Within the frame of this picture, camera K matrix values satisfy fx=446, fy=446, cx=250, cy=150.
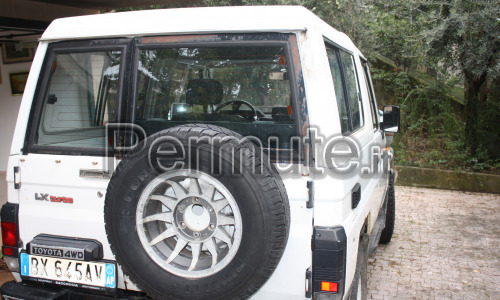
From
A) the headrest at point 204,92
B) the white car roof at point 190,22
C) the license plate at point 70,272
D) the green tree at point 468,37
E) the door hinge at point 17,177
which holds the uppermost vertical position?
the green tree at point 468,37

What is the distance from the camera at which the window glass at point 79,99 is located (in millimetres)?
2566

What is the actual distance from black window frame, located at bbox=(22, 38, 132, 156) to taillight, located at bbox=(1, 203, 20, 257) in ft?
1.12

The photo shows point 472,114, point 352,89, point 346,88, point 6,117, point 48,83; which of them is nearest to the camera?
point 48,83

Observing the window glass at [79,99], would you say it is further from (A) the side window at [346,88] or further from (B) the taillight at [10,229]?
(A) the side window at [346,88]

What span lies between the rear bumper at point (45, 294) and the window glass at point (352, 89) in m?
1.78

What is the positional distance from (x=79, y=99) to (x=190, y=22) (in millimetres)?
948

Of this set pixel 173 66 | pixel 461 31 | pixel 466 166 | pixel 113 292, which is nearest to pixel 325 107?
pixel 173 66

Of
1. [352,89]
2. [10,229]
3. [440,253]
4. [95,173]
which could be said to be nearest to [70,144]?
[95,173]

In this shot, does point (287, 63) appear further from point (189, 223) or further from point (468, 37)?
point (468, 37)

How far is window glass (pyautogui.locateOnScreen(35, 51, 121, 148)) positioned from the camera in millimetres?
2566

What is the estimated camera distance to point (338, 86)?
2.73 m

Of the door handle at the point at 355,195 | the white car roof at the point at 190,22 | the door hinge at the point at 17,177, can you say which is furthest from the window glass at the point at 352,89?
the door hinge at the point at 17,177

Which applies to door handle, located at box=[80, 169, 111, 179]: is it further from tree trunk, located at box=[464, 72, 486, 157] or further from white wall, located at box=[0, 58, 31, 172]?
tree trunk, located at box=[464, 72, 486, 157]

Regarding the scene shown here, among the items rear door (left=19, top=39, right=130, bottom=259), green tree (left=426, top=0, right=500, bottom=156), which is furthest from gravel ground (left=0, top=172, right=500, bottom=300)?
green tree (left=426, top=0, right=500, bottom=156)
